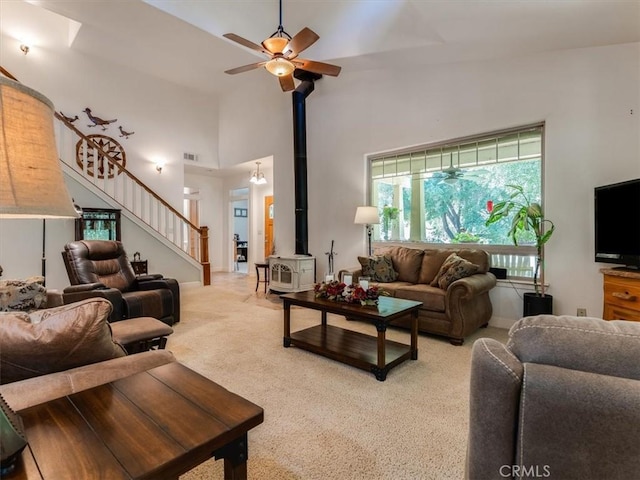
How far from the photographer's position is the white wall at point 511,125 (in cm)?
323

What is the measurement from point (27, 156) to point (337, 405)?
6.81 ft

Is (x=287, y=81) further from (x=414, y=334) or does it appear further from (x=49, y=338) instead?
(x=49, y=338)

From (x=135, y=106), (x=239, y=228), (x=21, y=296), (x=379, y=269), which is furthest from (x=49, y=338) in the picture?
(x=239, y=228)

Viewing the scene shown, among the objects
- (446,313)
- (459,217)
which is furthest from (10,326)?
(459,217)

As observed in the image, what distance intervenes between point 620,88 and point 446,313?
2.79 m

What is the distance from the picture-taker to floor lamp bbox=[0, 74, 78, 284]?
29.1 inches

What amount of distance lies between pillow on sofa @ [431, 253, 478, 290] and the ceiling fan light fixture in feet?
8.92

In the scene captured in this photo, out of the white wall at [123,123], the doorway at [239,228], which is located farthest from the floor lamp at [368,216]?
the doorway at [239,228]

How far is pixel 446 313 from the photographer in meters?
3.33

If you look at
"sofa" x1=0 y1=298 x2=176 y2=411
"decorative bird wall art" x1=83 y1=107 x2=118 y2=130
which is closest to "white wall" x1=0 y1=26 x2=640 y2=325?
"decorative bird wall art" x1=83 y1=107 x2=118 y2=130

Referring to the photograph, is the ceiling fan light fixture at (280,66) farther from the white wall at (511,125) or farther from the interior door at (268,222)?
the interior door at (268,222)

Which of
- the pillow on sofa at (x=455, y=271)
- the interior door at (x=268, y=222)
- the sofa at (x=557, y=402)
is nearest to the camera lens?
the sofa at (x=557, y=402)

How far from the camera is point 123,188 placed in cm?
621

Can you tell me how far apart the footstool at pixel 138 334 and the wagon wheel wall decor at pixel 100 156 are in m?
4.72
